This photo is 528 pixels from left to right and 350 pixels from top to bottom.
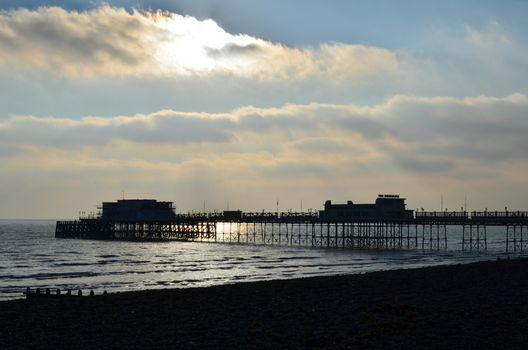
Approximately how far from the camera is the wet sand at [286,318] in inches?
640

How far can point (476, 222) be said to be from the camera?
84125 millimetres

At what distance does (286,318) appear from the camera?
66.7 ft

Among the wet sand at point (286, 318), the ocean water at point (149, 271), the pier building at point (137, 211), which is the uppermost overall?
the pier building at point (137, 211)

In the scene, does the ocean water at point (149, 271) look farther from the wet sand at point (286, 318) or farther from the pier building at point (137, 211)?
the pier building at point (137, 211)

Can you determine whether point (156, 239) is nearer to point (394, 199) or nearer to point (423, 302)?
point (394, 199)

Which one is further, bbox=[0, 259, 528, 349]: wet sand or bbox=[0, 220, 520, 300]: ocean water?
bbox=[0, 220, 520, 300]: ocean water

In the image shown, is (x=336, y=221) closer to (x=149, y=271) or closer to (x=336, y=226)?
(x=336, y=226)

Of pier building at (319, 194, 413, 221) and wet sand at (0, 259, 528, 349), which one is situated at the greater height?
pier building at (319, 194, 413, 221)

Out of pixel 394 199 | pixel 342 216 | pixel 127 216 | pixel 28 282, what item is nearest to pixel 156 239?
pixel 127 216

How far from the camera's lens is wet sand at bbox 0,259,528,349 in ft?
53.4

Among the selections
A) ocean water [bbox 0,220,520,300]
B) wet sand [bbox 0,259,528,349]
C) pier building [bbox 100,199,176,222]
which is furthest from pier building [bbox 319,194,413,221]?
wet sand [bbox 0,259,528,349]

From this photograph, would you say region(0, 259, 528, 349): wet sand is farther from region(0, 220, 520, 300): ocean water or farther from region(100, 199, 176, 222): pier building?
region(100, 199, 176, 222): pier building

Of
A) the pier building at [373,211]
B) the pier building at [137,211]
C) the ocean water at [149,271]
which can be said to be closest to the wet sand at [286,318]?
the ocean water at [149,271]

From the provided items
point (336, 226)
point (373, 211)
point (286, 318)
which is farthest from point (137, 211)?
point (286, 318)
